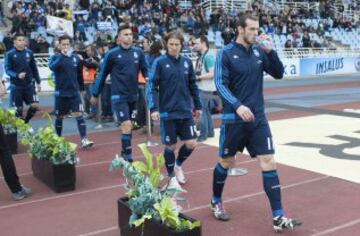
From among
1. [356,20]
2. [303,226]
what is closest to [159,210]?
[303,226]

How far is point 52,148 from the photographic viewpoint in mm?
6266

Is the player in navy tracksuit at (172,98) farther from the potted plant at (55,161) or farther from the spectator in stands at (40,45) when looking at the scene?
the spectator in stands at (40,45)

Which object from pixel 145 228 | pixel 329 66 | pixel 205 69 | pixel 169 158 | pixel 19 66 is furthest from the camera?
pixel 329 66

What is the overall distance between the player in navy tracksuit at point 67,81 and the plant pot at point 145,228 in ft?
14.4

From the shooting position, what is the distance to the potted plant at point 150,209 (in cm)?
373

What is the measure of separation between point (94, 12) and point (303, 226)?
64.1 ft

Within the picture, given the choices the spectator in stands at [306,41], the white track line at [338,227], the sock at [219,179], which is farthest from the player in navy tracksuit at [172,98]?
the spectator in stands at [306,41]

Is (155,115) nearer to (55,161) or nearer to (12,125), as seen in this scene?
(55,161)

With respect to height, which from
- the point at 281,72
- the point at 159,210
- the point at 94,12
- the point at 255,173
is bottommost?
the point at 255,173

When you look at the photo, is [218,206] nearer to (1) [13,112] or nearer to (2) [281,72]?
(2) [281,72]

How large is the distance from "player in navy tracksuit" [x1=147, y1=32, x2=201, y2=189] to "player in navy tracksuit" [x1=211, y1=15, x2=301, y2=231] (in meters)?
1.26

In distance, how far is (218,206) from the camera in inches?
195

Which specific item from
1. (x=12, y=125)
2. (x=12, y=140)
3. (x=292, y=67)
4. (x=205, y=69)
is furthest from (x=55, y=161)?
(x=292, y=67)

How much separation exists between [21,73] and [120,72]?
310cm
